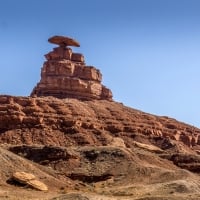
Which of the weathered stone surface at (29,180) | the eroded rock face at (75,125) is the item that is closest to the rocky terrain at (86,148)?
the weathered stone surface at (29,180)

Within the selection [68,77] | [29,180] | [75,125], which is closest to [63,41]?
[68,77]

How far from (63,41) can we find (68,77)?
23.9 ft

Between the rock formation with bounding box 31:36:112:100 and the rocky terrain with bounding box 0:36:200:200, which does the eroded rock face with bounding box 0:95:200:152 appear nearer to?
the rocky terrain with bounding box 0:36:200:200

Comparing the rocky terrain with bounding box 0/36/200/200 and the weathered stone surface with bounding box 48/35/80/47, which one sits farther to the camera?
the weathered stone surface with bounding box 48/35/80/47

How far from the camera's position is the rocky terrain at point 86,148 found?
5934cm

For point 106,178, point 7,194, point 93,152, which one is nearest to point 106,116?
point 93,152

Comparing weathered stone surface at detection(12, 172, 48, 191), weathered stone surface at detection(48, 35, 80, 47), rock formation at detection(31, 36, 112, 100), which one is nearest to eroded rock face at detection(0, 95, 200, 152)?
rock formation at detection(31, 36, 112, 100)

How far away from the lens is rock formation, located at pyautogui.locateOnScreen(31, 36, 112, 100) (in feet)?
354

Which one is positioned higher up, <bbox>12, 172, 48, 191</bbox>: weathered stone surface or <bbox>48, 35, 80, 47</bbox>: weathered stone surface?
<bbox>48, 35, 80, 47</bbox>: weathered stone surface

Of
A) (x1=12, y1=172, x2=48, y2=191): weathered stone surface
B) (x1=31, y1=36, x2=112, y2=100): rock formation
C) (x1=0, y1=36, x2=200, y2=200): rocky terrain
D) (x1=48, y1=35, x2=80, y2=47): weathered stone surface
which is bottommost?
(x1=12, y1=172, x2=48, y2=191): weathered stone surface

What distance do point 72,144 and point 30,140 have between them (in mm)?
5435

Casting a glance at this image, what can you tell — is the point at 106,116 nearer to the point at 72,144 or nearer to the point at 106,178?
the point at 72,144

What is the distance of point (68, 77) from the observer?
109188mm

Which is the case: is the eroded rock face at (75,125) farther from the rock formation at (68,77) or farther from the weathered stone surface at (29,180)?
the weathered stone surface at (29,180)
